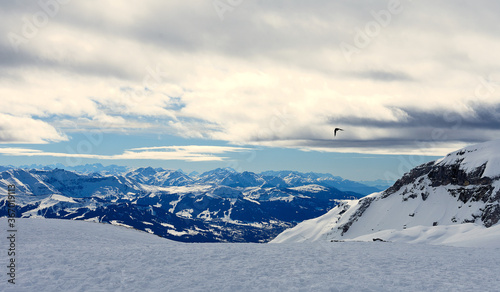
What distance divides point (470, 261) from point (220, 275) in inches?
731

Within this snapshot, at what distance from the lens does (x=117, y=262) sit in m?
22.0

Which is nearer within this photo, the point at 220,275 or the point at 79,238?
the point at 220,275

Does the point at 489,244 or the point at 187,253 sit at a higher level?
the point at 187,253

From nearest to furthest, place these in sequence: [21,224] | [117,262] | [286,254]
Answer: [117,262]
[286,254]
[21,224]

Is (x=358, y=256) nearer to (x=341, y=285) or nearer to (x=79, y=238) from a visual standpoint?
(x=341, y=285)

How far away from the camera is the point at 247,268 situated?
21.5 metres

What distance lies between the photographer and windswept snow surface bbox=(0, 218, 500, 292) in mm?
18047

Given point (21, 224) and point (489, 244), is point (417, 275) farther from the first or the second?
point (21, 224)

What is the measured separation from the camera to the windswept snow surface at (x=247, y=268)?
18047mm

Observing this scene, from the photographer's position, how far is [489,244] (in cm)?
3794

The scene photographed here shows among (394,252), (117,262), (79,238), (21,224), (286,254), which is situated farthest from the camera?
(21,224)

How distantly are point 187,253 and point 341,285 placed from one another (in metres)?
12.4

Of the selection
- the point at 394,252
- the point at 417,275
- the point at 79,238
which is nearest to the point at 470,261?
the point at 394,252

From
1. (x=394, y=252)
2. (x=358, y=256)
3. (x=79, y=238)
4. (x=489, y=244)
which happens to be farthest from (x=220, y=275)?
(x=489, y=244)
